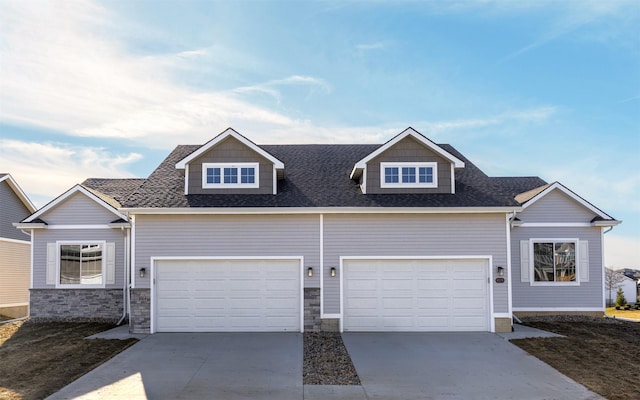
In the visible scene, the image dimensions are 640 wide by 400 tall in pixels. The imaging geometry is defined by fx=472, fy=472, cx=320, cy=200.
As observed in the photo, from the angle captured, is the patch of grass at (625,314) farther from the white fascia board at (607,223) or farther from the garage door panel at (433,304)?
the garage door panel at (433,304)

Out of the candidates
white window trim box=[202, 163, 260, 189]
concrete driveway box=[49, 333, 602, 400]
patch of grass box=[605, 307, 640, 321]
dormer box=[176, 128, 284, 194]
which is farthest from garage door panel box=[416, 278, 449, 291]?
patch of grass box=[605, 307, 640, 321]

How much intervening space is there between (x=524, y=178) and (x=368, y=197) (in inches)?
369

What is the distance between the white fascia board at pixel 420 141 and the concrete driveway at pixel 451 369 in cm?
508

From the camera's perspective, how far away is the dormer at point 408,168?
47.7 ft

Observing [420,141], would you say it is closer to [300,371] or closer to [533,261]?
[533,261]

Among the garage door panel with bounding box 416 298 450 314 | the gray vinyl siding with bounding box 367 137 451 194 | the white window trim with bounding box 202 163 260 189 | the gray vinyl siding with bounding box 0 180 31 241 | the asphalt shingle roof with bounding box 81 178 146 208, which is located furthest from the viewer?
the gray vinyl siding with bounding box 0 180 31 241

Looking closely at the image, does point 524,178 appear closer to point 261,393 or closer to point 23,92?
point 261,393

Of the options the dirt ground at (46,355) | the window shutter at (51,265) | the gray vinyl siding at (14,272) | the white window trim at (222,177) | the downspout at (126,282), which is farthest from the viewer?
the gray vinyl siding at (14,272)

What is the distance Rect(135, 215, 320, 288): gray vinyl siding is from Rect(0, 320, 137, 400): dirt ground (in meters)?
2.78

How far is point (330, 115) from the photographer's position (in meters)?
16.6

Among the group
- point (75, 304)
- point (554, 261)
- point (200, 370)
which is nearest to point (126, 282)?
point (75, 304)

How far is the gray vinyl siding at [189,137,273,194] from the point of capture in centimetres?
1448

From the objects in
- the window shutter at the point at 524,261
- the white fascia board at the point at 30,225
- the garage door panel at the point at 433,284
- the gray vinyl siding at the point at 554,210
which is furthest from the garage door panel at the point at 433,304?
the white fascia board at the point at 30,225

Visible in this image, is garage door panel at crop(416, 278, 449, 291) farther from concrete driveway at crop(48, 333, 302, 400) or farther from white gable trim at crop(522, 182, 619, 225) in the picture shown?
white gable trim at crop(522, 182, 619, 225)
